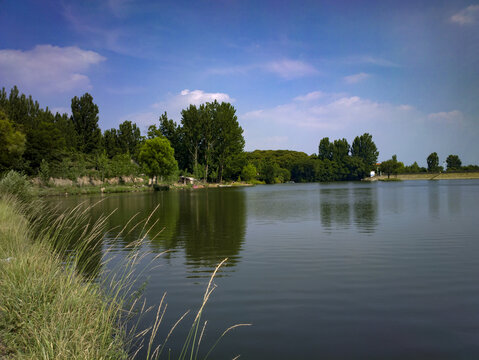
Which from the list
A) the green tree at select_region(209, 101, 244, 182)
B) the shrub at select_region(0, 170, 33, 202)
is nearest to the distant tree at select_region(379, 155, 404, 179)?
the green tree at select_region(209, 101, 244, 182)

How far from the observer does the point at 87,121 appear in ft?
258

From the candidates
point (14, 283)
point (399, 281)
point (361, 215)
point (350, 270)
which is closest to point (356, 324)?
point (399, 281)

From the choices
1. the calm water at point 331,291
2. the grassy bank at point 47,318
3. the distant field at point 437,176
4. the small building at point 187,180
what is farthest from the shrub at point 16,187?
the distant field at point 437,176

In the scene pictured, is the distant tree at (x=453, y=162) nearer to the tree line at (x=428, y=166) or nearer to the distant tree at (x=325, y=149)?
the tree line at (x=428, y=166)

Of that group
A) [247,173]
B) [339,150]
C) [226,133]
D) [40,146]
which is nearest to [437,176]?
[339,150]

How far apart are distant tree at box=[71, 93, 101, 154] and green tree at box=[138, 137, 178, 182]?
13.2m

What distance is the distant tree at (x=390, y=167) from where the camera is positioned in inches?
6013

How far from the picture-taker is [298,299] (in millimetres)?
6770

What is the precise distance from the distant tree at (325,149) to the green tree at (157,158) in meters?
108

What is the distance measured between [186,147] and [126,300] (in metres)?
91.2

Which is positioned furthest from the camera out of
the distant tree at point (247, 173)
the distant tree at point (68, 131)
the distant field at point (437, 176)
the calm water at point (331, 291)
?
the distant field at point (437, 176)

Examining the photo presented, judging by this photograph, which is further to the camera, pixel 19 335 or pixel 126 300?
pixel 126 300

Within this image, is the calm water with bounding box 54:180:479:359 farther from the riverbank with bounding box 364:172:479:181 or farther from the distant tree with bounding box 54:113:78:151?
the riverbank with bounding box 364:172:479:181

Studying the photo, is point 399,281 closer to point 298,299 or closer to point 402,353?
point 298,299
